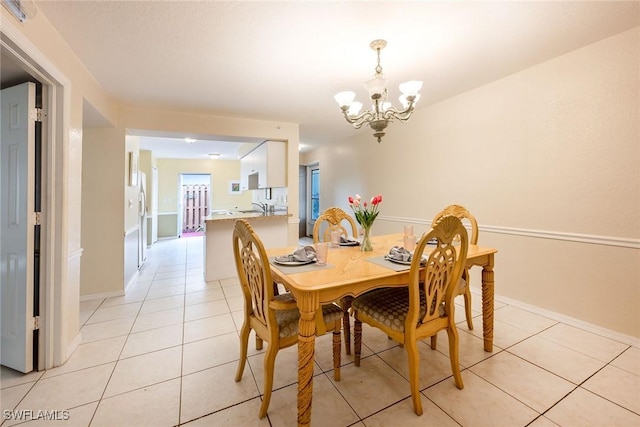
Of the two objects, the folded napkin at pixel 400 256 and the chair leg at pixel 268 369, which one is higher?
the folded napkin at pixel 400 256

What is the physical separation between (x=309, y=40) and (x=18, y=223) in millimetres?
2362

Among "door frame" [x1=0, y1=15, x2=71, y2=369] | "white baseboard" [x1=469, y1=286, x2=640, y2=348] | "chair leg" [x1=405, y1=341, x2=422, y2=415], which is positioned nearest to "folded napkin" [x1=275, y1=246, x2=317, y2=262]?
"chair leg" [x1=405, y1=341, x2=422, y2=415]

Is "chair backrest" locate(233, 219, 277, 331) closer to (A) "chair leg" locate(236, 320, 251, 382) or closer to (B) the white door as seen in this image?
(A) "chair leg" locate(236, 320, 251, 382)

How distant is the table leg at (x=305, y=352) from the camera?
1.29 m

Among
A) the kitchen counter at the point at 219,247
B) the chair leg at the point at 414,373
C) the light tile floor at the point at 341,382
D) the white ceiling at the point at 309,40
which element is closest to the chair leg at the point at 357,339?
the light tile floor at the point at 341,382

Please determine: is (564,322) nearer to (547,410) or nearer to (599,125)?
(547,410)

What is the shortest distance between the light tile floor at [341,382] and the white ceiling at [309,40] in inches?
92.7

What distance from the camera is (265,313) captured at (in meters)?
1.44

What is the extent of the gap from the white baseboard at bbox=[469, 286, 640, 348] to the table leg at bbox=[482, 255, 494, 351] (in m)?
1.04

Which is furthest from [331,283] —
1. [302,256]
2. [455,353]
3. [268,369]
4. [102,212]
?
[102,212]

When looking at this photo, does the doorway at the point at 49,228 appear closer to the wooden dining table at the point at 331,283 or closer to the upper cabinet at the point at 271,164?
the wooden dining table at the point at 331,283

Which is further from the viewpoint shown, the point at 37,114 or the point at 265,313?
the point at 37,114

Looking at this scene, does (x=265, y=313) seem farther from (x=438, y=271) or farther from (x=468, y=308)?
(x=468, y=308)

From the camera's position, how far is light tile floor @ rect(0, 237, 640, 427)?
1.45 m
